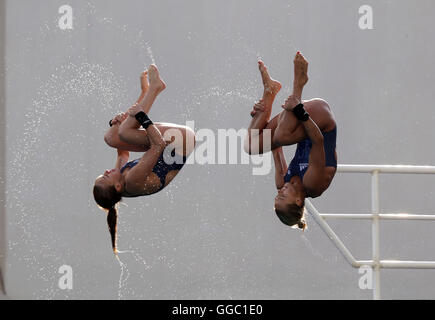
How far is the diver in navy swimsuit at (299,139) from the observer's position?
2725 millimetres

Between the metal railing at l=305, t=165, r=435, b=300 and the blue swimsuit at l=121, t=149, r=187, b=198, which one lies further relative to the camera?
the metal railing at l=305, t=165, r=435, b=300

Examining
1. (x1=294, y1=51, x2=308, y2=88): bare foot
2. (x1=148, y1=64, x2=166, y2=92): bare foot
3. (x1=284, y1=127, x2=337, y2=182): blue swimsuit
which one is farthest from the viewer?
(x1=148, y1=64, x2=166, y2=92): bare foot

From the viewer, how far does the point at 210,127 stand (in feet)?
15.8

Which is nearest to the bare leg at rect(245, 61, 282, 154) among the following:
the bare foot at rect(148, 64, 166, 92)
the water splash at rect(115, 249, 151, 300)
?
the bare foot at rect(148, 64, 166, 92)

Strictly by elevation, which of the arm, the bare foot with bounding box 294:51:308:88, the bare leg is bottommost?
the arm

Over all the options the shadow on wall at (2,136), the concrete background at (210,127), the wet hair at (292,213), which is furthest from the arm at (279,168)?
the shadow on wall at (2,136)

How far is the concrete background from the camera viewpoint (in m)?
4.81

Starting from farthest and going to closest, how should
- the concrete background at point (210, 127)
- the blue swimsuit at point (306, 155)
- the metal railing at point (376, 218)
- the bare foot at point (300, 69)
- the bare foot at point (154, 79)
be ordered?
the concrete background at point (210, 127) → the metal railing at point (376, 218) → the bare foot at point (154, 79) → the blue swimsuit at point (306, 155) → the bare foot at point (300, 69)

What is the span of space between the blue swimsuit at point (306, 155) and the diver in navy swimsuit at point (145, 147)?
1.29 ft

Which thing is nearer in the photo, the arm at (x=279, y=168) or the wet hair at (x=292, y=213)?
the wet hair at (x=292, y=213)

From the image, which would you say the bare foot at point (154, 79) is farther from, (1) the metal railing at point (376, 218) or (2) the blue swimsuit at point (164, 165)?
(1) the metal railing at point (376, 218)

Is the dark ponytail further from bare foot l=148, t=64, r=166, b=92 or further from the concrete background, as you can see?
the concrete background

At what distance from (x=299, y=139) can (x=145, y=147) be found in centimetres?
60

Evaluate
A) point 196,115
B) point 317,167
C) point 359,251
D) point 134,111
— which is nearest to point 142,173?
point 134,111
